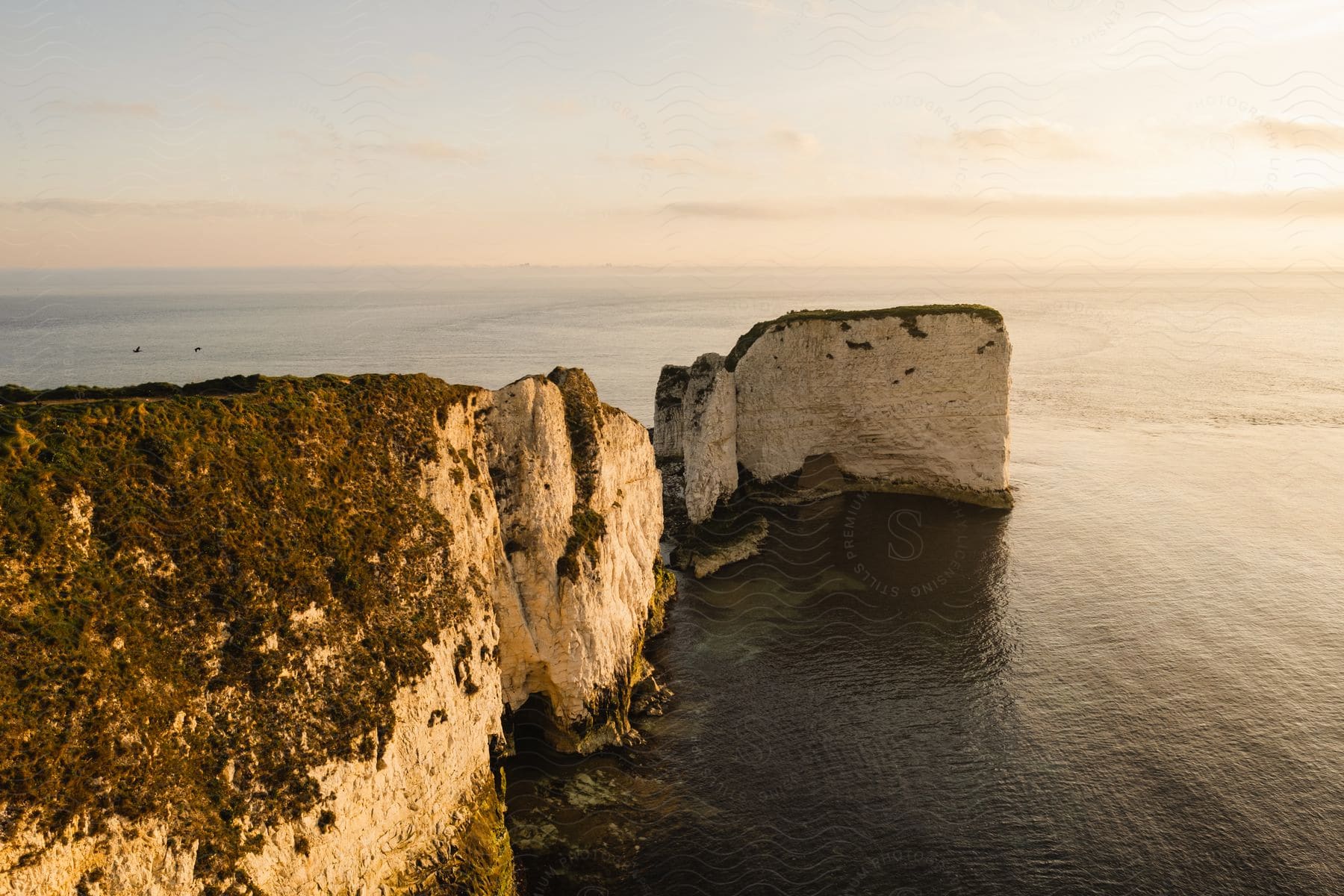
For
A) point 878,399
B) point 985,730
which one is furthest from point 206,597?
point 878,399

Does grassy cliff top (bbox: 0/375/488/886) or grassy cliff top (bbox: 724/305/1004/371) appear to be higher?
grassy cliff top (bbox: 724/305/1004/371)

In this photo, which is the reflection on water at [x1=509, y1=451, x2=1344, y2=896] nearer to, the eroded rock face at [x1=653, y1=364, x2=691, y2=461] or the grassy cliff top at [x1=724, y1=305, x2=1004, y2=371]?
the eroded rock face at [x1=653, y1=364, x2=691, y2=461]

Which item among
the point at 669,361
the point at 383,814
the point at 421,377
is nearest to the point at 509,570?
the point at 421,377

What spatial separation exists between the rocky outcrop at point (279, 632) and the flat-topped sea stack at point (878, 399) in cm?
3032

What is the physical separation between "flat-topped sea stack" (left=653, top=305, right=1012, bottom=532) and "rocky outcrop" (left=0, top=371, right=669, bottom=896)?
99.5ft

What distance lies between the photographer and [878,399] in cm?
5900

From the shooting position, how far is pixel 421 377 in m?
26.5

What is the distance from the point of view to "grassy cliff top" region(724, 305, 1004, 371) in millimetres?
57688

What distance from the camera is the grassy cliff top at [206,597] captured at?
50.3 feet

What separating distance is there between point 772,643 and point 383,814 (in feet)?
73.6

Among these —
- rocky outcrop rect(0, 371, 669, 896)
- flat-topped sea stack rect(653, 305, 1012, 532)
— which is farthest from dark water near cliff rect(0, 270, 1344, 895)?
rocky outcrop rect(0, 371, 669, 896)

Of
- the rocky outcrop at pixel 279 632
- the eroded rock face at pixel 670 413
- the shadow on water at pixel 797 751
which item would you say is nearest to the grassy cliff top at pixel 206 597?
the rocky outcrop at pixel 279 632

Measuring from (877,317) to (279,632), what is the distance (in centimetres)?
4992

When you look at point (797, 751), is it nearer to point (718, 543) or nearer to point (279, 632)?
point (279, 632)
